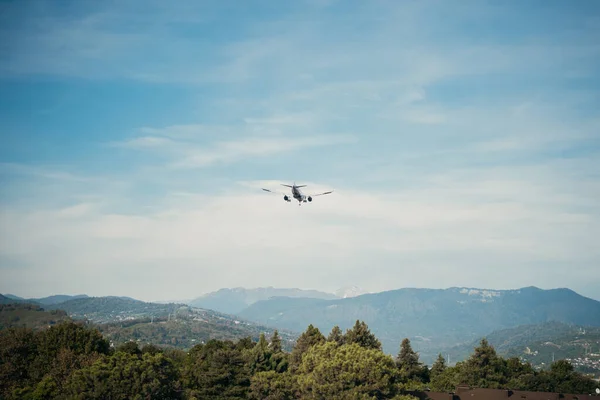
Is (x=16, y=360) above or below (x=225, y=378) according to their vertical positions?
above

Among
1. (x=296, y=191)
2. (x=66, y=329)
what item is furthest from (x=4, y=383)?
(x=296, y=191)

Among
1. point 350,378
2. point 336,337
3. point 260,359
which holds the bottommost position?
point 350,378

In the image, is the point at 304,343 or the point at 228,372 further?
the point at 304,343

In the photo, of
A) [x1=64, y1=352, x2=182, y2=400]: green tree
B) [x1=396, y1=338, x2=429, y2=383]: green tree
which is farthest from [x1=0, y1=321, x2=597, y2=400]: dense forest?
[x1=396, y1=338, x2=429, y2=383]: green tree

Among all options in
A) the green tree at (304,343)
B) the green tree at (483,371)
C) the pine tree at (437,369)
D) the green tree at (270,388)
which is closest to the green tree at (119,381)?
the green tree at (270,388)

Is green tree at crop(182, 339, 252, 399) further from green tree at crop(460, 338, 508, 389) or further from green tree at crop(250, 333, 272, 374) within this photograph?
green tree at crop(460, 338, 508, 389)

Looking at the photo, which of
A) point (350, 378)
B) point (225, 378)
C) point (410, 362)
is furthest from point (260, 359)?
point (410, 362)

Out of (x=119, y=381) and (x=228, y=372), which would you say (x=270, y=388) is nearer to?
(x=228, y=372)

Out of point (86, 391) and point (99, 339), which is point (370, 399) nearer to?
point (86, 391)

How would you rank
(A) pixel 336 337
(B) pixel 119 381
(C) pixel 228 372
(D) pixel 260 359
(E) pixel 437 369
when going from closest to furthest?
(B) pixel 119 381 < (C) pixel 228 372 < (D) pixel 260 359 < (A) pixel 336 337 < (E) pixel 437 369
